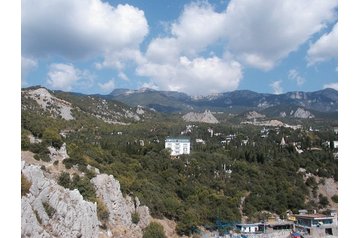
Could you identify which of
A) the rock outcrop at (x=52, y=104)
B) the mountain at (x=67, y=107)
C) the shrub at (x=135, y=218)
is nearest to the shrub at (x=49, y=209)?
→ the shrub at (x=135, y=218)

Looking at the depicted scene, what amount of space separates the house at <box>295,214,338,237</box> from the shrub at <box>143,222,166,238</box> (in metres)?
15.4

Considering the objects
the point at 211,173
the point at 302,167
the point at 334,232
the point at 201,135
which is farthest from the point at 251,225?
the point at 201,135

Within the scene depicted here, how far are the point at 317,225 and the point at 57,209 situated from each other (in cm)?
2571

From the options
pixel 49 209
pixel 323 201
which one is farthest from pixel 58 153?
pixel 323 201

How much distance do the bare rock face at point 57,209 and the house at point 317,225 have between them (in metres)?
21.8

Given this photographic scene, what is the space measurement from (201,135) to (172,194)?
47987 mm

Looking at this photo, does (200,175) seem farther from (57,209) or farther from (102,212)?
(57,209)

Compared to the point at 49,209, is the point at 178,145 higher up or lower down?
higher up

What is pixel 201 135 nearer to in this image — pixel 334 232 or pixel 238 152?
pixel 238 152

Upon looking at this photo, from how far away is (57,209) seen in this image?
847 inches

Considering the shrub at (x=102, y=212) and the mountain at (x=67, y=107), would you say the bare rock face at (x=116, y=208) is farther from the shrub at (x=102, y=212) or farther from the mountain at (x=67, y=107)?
the mountain at (x=67, y=107)

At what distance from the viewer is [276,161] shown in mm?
55031

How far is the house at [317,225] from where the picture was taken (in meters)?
36.6

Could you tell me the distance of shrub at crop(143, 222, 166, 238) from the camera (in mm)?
28272
